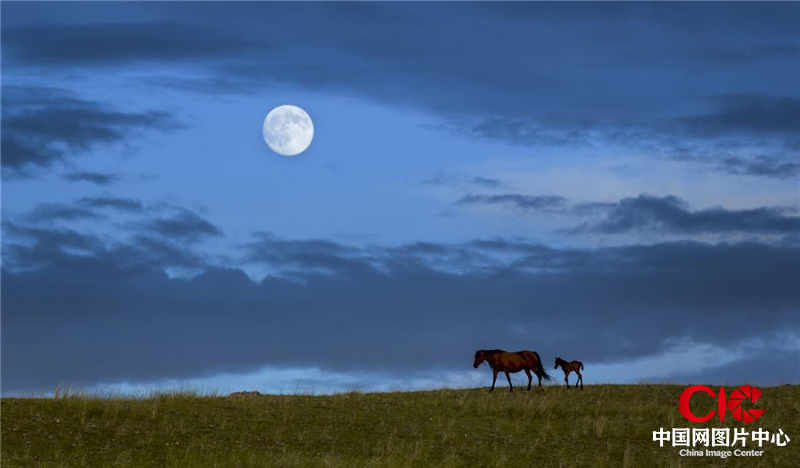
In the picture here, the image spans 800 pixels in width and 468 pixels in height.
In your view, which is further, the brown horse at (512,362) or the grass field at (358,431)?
the brown horse at (512,362)

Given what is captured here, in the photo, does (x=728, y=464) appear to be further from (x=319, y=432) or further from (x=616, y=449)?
(x=319, y=432)

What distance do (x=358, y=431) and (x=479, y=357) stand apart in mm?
11698

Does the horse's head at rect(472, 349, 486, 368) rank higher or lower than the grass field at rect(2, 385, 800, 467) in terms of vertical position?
higher

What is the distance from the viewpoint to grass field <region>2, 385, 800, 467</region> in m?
28.0

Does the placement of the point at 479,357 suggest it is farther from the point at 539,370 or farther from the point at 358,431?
the point at 358,431

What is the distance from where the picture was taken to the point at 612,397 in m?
40.3

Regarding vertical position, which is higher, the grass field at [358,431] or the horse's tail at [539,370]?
the horse's tail at [539,370]

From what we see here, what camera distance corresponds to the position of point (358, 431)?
105 feet

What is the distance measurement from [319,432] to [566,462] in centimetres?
785

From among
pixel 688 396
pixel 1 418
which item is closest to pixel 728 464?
pixel 688 396

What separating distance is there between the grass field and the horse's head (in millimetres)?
3154

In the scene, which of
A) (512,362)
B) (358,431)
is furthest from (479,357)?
(358,431)

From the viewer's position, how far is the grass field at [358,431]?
28016 mm

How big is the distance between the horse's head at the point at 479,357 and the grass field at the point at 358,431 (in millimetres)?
3154
